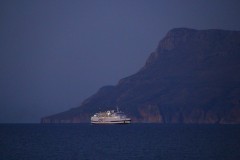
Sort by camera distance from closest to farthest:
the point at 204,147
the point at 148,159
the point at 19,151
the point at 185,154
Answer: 1. the point at 148,159
2. the point at 185,154
3. the point at 19,151
4. the point at 204,147

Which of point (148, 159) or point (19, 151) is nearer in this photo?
point (148, 159)

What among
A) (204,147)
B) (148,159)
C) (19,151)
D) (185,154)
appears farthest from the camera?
(204,147)

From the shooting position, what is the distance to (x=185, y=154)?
89688mm

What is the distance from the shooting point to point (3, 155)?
3506 inches

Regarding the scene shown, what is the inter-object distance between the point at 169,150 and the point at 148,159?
16.3 meters

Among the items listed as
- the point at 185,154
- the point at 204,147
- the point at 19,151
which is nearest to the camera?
the point at 185,154

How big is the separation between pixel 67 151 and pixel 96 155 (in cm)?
896

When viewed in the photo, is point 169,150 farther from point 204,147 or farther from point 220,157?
point 220,157

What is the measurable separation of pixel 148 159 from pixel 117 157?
17.0 ft

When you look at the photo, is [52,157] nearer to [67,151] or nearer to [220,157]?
[67,151]

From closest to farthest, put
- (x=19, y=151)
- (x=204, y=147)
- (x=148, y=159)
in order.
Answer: (x=148, y=159), (x=19, y=151), (x=204, y=147)

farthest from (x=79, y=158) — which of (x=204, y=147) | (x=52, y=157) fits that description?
(x=204, y=147)

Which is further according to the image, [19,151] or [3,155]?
[19,151]

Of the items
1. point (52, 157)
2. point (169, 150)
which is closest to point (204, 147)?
point (169, 150)
